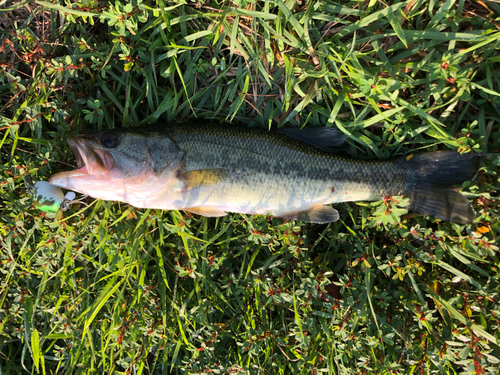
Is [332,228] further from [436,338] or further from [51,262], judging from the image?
[51,262]

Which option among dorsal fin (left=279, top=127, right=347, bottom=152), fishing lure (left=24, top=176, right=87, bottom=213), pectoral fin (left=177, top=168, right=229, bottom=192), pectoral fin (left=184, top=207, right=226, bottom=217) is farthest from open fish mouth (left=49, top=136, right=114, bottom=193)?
dorsal fin (left=279, top=127, right=347, bottom=152)

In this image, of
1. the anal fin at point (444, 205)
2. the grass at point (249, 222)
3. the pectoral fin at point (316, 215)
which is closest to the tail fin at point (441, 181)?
the anal fin at point (444, 205)

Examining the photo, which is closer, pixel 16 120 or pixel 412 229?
pixel 412 229

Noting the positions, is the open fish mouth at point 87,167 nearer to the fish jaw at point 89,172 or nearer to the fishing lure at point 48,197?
the fish jaw at point 89,172

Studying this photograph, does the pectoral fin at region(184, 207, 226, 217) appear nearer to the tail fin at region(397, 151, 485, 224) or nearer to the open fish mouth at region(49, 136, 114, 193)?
the open fish mouth at region(49, 136, 114, 193)

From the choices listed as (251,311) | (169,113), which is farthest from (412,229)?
(169,113)

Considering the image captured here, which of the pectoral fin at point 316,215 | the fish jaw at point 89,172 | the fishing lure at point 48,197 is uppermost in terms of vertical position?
the fish jaw at point 89,172
